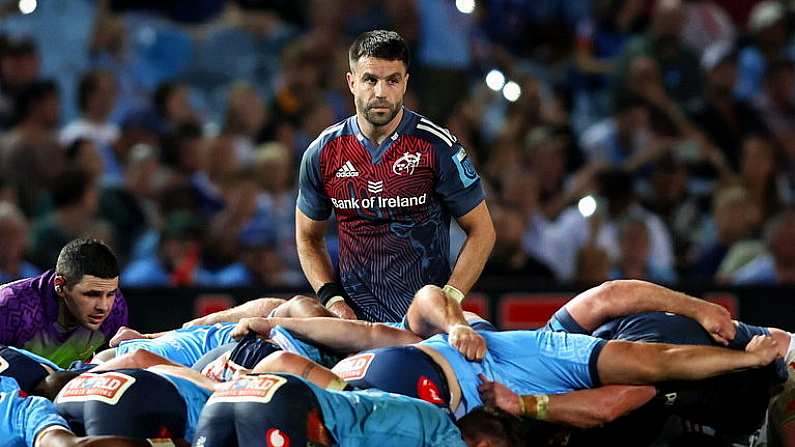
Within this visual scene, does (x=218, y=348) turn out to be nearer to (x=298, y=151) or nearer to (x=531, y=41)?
(x=298, y=151)

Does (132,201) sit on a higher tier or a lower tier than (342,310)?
higher

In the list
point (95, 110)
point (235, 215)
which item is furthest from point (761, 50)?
point (95, 110)

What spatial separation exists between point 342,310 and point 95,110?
13.9 ft

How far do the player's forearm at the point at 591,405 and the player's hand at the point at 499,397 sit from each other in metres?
0.05

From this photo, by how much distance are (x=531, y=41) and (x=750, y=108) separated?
1.88 metres

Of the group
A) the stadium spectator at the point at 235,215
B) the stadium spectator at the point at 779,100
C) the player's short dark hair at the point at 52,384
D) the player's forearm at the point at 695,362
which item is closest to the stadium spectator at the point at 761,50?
the stadium spectator at the point at 779,100

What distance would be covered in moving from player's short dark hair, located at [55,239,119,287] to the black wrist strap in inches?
41.1

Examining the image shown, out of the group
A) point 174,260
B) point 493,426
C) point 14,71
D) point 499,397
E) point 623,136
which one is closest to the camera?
point 493,426

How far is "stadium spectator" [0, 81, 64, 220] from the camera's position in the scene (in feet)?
34.2

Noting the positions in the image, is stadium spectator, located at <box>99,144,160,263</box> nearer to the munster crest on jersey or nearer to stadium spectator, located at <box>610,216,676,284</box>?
stadium spectator, located at <box>610,216,676,284</box>

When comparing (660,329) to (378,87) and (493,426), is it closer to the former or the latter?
(493,426)

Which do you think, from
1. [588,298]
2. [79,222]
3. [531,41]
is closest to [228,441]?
[588,298]

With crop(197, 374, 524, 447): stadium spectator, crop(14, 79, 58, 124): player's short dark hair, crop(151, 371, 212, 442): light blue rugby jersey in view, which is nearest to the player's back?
crop(197, 374, 524, 447): stadium spectator

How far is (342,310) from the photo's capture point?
746 cm
